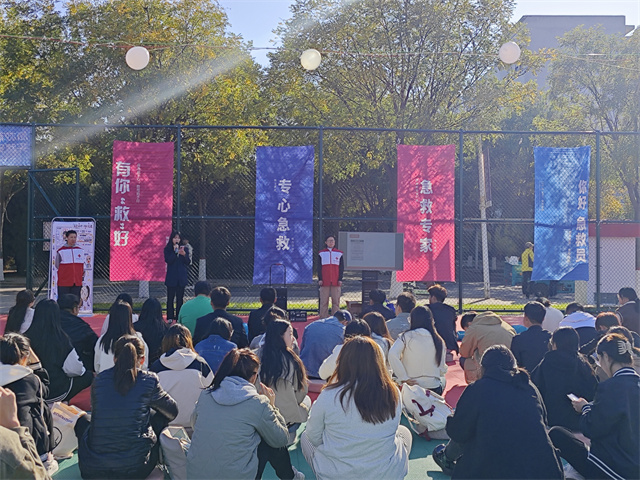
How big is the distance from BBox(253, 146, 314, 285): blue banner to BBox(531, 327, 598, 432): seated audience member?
586cm

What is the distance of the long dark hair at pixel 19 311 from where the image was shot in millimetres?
6023

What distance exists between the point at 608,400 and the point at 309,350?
10.5 ft

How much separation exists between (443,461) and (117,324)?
2.81 metres

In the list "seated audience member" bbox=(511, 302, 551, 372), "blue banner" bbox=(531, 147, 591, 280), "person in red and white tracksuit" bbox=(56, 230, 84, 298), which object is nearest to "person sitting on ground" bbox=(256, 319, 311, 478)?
"seated audience member" bbox=(511, 302, 551, 372)

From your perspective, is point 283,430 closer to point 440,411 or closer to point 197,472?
point 197,472

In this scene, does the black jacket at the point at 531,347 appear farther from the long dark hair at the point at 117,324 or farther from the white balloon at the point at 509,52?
the white balloon at the point at 509,52

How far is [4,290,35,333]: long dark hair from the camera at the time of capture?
6023mm

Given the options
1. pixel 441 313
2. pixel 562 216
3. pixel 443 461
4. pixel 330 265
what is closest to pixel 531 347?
pixel 443 461

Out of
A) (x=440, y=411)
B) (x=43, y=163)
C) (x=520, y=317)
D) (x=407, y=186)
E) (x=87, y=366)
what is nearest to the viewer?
(x=440, y=411)

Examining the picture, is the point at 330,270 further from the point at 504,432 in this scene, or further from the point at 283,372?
the point at 504,432

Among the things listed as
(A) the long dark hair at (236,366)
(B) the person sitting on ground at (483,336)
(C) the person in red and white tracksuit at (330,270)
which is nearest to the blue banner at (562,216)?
(C) the person in red and white tracksuit at (330,270)

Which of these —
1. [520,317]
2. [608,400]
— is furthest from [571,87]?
[608,400]

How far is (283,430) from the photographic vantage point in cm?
381

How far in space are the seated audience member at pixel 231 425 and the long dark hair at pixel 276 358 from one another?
0.92 m
